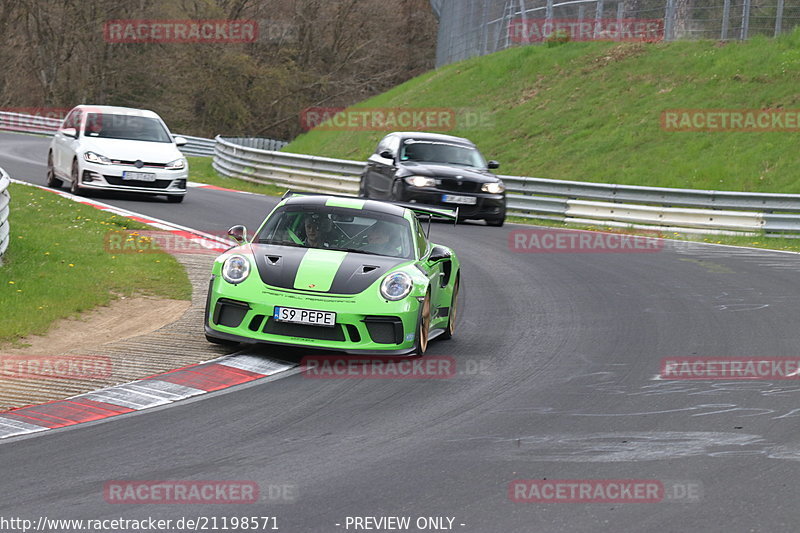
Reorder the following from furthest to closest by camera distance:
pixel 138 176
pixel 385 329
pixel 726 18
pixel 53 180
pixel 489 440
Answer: pixel 726 18 → pixel 53 180 → pixel 138 176 → pixel 385 329 → pixel 489 440

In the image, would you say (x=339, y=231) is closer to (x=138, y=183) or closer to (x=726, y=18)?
(x=138, y=183)

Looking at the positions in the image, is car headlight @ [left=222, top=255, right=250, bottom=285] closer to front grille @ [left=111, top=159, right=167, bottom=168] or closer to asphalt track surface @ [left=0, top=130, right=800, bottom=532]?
asphalt track surface @ [left=0, top=130, right=800, bottom=532]

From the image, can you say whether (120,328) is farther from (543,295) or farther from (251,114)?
(251,114)

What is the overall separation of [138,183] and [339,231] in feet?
36.2

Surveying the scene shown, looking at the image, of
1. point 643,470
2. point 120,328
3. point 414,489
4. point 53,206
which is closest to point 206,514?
point 414,489

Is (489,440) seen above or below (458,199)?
below

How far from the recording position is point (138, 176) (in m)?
20.7

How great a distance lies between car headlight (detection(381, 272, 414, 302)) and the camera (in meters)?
9.59

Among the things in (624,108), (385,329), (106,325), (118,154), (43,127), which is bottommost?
(106,325)

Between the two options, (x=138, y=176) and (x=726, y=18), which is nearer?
(x=138, y=176)

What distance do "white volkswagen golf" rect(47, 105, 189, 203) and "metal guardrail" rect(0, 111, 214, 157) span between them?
2291cm

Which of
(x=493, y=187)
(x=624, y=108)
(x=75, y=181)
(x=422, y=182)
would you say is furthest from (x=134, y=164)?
(x=624, y=108)

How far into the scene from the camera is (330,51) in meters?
61.8

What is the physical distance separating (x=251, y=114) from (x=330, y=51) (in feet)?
21.1
